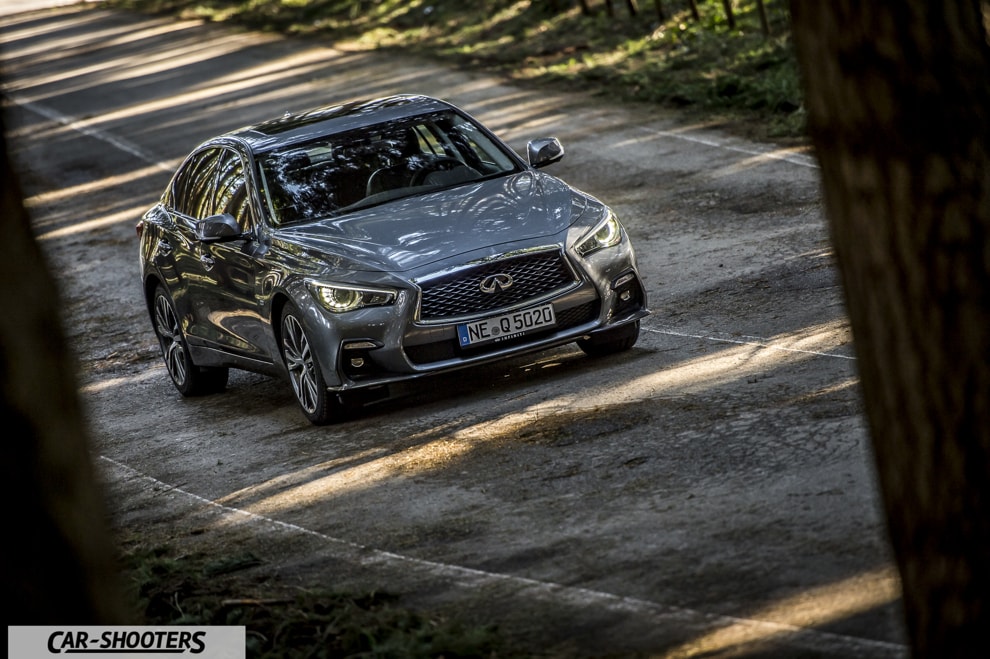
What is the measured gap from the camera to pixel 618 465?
737 cm

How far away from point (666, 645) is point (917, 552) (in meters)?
1.18

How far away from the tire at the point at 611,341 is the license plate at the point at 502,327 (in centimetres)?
69

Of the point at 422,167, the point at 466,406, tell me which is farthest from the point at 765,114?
the point at 466,406

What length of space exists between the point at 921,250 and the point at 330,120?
23.8 ft

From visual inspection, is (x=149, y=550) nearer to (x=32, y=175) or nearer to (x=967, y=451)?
(x=967, y=451)

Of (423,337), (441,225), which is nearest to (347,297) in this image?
(423,337)

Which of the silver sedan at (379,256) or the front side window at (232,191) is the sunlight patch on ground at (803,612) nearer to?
the silver sedan at (379,256)

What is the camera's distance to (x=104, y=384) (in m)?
12.7

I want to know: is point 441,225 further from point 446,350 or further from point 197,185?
point 197,185

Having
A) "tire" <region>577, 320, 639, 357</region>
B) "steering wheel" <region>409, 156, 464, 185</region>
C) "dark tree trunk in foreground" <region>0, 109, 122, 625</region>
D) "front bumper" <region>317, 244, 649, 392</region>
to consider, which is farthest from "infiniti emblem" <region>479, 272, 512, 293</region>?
"dark tree trunk in foreground" <region>0, 109, 122, 625</region>

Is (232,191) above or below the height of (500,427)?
above

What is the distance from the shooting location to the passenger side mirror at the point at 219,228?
32.8 feet

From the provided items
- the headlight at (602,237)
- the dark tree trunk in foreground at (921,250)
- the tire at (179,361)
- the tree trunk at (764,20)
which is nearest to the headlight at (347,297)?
the headlight at (602,237)

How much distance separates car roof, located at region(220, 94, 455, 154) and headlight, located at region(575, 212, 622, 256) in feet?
6.34
